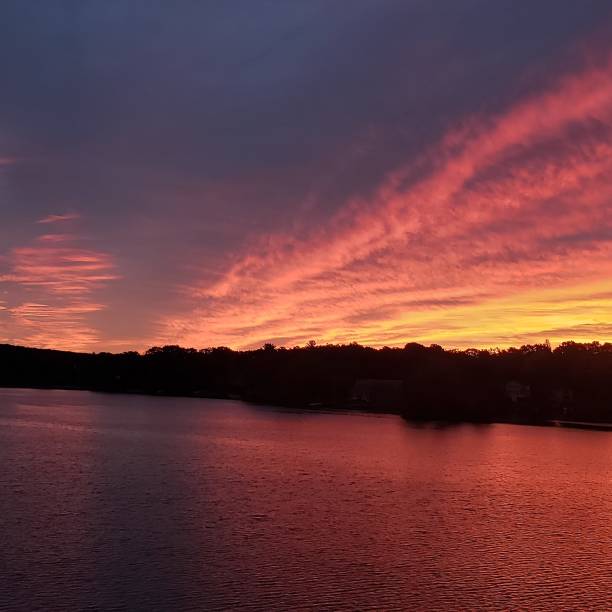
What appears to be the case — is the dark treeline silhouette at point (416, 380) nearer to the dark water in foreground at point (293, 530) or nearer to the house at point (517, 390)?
the house at point (517, 390)

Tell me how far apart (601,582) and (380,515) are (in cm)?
915

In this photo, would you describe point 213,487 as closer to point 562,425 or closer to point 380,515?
point 380,515

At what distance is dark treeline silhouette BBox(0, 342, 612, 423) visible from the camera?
98.8 meters

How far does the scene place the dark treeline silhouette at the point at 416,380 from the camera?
98.8 meters

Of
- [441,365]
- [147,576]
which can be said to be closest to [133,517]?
[147,576]

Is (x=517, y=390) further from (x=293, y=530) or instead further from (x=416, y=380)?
(x=293, y=530)

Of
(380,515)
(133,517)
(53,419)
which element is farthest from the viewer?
(53,419)

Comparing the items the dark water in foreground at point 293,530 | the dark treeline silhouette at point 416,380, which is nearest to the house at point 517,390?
the dark treeline silhouette at point 416,380

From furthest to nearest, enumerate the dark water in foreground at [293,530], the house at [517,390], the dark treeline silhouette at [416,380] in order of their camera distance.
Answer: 1. the house at [517,390]
2. the dark treeline silhouette at [416,380]
3. the dark water in foreground at [293,530]

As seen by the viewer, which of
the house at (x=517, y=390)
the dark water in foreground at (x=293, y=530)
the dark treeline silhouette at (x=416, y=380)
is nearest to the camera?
the dark water in foreground at (x=293, y=530)

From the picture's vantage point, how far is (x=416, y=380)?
99.3 m

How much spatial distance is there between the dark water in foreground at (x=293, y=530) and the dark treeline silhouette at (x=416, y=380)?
51.4m

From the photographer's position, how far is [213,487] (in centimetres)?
3097

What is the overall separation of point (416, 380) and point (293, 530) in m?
78.1
